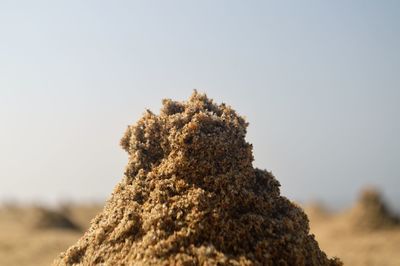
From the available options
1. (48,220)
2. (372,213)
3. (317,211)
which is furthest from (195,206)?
(317,211)

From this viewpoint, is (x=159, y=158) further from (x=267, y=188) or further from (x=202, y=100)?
(x=267, y=188)

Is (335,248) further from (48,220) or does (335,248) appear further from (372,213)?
(48,220)

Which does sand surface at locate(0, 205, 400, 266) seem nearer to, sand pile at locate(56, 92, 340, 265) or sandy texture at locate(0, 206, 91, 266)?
sandy texture at locate(0, 206, 91, 266)

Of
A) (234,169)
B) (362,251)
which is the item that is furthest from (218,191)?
(362,251)

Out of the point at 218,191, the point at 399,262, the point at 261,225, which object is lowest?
the point at 261,225

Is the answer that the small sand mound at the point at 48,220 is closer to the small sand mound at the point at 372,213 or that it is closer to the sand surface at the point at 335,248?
the sand surface at the point at 335,248

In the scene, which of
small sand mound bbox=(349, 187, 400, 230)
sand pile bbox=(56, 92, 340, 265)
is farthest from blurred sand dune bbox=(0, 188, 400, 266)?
sand pile bbox=(56, 92, 340, 265)
